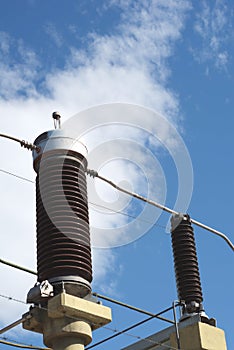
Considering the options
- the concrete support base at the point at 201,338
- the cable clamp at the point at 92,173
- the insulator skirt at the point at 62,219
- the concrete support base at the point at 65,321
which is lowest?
the concrete support base at the point at 65,321

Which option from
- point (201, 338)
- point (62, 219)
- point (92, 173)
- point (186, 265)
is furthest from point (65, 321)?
point (186, 265)

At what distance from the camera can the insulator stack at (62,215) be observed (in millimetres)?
13078

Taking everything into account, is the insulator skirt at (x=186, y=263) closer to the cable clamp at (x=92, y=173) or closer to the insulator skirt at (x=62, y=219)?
the cable clamp at (x=92, y=173)

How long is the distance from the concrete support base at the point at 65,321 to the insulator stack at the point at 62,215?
296 mm

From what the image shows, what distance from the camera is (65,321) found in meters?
12.7

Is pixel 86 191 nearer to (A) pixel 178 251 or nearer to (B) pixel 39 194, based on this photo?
(B) pixel 39 194

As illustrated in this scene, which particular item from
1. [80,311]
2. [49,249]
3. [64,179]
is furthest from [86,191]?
[80,311]

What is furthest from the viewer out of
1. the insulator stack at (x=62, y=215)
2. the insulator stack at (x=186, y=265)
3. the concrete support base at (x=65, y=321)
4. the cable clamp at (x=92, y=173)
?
the insulator stack at (x=186, y=265)

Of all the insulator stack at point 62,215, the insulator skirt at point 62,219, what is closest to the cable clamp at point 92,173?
the insulator stack at point 62,215

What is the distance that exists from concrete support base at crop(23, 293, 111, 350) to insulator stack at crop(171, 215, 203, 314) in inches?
124

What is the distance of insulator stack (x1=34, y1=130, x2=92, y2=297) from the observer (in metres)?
13.1

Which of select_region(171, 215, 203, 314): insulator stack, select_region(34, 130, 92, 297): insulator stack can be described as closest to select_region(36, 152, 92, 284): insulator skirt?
select_region(34, 130, 92, 297): insulator stack

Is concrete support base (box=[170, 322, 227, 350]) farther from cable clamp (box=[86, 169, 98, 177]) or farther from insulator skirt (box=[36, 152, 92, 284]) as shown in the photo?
cable clamp (box=[86, 169, 98, 177])

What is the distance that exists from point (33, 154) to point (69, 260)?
90.9 inches
